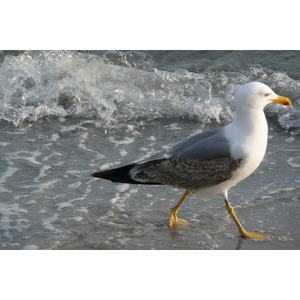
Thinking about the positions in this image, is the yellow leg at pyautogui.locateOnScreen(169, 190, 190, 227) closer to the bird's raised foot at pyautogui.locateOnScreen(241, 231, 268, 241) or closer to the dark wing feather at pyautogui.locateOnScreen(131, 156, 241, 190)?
the dark wing feather at pyautogui.locateOnScreen(131, 156, 241, 190)

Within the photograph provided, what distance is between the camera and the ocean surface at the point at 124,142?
4.99 metres

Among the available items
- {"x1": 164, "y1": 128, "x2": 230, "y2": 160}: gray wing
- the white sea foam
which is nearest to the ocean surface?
the white sea foam

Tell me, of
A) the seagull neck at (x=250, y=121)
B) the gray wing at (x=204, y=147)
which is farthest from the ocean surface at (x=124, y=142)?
the seagull neck at (x=250, y=121)

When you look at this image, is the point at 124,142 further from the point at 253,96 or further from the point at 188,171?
the point at 253,96

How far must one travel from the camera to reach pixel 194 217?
534cm

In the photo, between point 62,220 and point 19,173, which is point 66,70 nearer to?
point 19,173

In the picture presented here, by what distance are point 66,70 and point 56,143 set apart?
8.14 ft

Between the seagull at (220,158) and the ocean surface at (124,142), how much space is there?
0.32 metres

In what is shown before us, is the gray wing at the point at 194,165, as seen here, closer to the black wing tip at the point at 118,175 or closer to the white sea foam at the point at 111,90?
the black wing tip at the point at 118,175

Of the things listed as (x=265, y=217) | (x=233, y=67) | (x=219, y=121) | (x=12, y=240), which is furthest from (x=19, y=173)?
(x=233, y=67)

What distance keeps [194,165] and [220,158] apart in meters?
0.25

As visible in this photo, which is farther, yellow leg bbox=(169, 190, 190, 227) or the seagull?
yellow leg bbox=(169, 190, 190, 227)

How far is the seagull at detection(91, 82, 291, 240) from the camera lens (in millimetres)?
4840

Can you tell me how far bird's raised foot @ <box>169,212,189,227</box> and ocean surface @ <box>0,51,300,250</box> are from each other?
0.23ft
